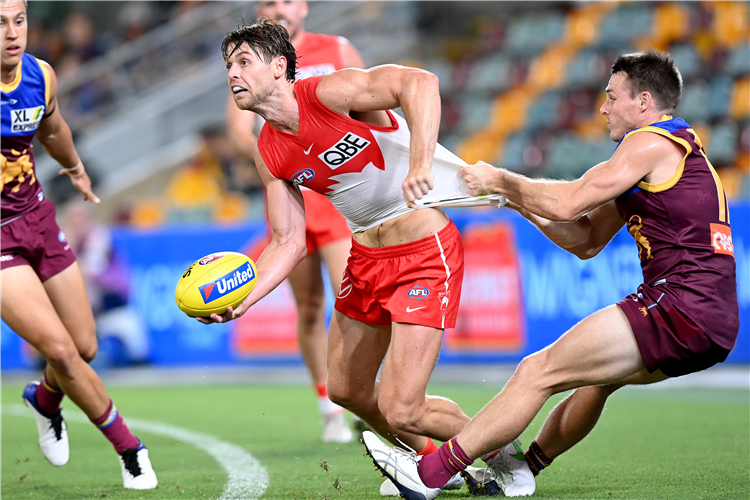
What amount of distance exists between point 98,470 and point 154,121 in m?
12.7

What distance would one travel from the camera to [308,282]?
6.60 metres

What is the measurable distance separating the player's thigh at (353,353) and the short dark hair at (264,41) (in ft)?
4.30

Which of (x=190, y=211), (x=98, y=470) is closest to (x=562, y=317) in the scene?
(x=98, y=470)

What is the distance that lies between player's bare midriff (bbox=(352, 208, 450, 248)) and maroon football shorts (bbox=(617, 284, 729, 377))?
1053 mm

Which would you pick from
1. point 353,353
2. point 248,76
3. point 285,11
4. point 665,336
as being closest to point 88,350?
point 353,353

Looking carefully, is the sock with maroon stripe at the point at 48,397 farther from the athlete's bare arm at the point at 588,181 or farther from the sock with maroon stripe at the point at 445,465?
the athlete's bare arm at the point at 588,181

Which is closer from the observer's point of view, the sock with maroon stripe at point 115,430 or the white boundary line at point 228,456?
the white boundary line at point 228,456

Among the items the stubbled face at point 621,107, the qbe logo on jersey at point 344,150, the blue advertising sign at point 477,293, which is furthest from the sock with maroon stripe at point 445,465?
the blue advertising sign at point 477,293

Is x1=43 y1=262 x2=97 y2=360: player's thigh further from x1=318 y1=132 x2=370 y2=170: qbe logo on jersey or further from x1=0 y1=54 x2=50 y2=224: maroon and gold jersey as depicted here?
x1=318 y1=132 x2=370 y2=170: qbe logo on jersey

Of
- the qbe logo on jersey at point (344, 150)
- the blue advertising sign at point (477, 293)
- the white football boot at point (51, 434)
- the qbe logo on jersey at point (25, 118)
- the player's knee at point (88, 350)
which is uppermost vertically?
the qbe logo on jersey at point (344, 150)

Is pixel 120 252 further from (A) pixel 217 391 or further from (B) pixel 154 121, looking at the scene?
(B) pixel 154 121

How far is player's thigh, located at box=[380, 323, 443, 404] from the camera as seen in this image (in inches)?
173

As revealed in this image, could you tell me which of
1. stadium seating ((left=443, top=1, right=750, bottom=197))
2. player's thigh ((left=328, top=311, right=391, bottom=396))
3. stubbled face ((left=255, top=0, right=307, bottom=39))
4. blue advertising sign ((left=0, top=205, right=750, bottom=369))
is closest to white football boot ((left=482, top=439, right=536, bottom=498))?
player's thigh ((left=328, top=311, right=391, bottom=396))

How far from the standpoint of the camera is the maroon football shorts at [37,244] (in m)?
5.11
